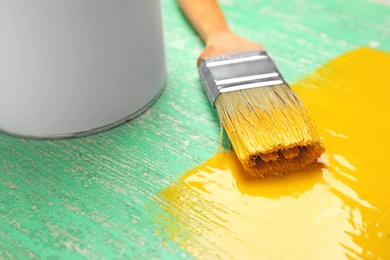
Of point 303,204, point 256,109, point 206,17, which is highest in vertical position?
point 206,17

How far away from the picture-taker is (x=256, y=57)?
1002 mm

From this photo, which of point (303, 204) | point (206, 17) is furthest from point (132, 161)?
point (206, 17)

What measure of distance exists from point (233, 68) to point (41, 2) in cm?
36

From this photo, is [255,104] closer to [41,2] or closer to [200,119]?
[200,119]

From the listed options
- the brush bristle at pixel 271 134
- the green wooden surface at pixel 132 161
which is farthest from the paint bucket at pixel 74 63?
the brush bristle at pixel 271 134

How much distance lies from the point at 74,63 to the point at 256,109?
12.4 inches

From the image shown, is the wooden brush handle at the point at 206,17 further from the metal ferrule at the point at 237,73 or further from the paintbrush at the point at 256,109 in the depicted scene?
the metal ferrule at the point at 237,73

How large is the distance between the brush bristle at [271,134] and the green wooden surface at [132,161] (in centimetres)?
8

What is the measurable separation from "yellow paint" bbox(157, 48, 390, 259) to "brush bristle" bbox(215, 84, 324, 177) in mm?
23

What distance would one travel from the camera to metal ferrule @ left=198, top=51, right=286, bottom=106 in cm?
94

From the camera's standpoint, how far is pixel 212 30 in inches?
44.6

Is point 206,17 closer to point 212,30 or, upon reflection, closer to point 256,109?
point 212,30

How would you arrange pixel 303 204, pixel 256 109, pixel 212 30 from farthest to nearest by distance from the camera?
pixel 212 30, pixel 256 109, pixel 303 204

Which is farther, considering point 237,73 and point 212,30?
point 212,30
